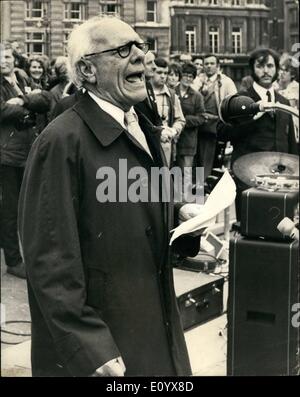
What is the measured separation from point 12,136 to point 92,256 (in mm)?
3452

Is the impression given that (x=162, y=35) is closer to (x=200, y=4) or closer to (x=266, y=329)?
(x=200, y=4)

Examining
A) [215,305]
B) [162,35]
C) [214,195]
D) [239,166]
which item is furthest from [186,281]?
[214,195]

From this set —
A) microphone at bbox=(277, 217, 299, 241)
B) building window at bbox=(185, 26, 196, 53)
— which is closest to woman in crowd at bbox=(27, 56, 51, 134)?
building window at bbox=(185, 26, 196, 53)

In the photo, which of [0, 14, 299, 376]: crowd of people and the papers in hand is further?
the papers in hand

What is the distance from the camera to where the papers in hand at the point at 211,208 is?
86.6 inches

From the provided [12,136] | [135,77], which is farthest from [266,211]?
[12,136]

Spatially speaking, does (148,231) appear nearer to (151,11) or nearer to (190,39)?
(151,11)

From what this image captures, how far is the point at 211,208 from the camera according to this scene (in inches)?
89.4

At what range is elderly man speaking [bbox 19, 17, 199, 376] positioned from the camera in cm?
198

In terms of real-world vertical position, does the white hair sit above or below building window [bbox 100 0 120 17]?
below

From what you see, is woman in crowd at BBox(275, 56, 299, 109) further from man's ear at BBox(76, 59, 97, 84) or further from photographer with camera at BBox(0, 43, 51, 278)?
man's ear at BBox(76, 59, 97, 84)

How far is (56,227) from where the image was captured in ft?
6.50

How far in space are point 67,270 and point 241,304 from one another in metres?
1.60

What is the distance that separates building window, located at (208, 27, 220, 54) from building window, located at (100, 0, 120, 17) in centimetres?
98
